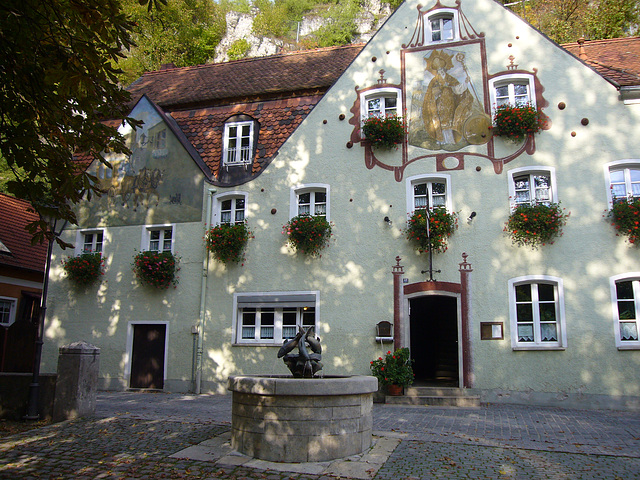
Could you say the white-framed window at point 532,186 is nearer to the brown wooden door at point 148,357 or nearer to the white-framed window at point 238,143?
the white-framed window at point 238,143

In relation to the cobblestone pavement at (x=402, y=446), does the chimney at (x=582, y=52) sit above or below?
above

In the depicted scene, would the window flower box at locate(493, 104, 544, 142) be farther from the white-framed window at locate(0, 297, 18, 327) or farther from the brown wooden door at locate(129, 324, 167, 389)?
the white-framed window at locate(0, 297, 18, 327)

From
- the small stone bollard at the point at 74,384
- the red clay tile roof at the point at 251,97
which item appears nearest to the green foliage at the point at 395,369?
the small stone bollard at the point at 74,384

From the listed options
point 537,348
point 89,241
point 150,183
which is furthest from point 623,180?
point 89,241

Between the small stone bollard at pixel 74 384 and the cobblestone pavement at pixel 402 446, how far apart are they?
357 millimetres

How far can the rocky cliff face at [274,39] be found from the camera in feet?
164

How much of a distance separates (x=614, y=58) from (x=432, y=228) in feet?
25.6

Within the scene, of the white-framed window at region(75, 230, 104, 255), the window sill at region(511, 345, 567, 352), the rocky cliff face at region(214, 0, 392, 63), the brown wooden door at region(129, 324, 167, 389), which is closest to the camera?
the window sill at region(511, 345, 567, 352)

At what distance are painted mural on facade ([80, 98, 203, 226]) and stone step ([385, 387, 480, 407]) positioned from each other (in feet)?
25.2

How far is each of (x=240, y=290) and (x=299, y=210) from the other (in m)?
2.78

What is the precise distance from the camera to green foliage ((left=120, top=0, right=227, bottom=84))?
3098 centimetres

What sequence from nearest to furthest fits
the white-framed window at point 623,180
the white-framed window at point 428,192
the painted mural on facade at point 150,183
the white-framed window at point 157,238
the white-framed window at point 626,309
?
the white-framed window at point 626,309
the white-framed window at point 623,180
the white-framed window at point 428,192
the painted mural on facade at point 150,183
the white-framed window at point 157,238

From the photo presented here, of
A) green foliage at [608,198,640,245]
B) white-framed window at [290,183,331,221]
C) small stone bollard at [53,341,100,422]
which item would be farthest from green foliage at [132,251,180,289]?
green foliage at [608,198,640,245]

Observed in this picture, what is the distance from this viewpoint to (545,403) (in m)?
11.9
